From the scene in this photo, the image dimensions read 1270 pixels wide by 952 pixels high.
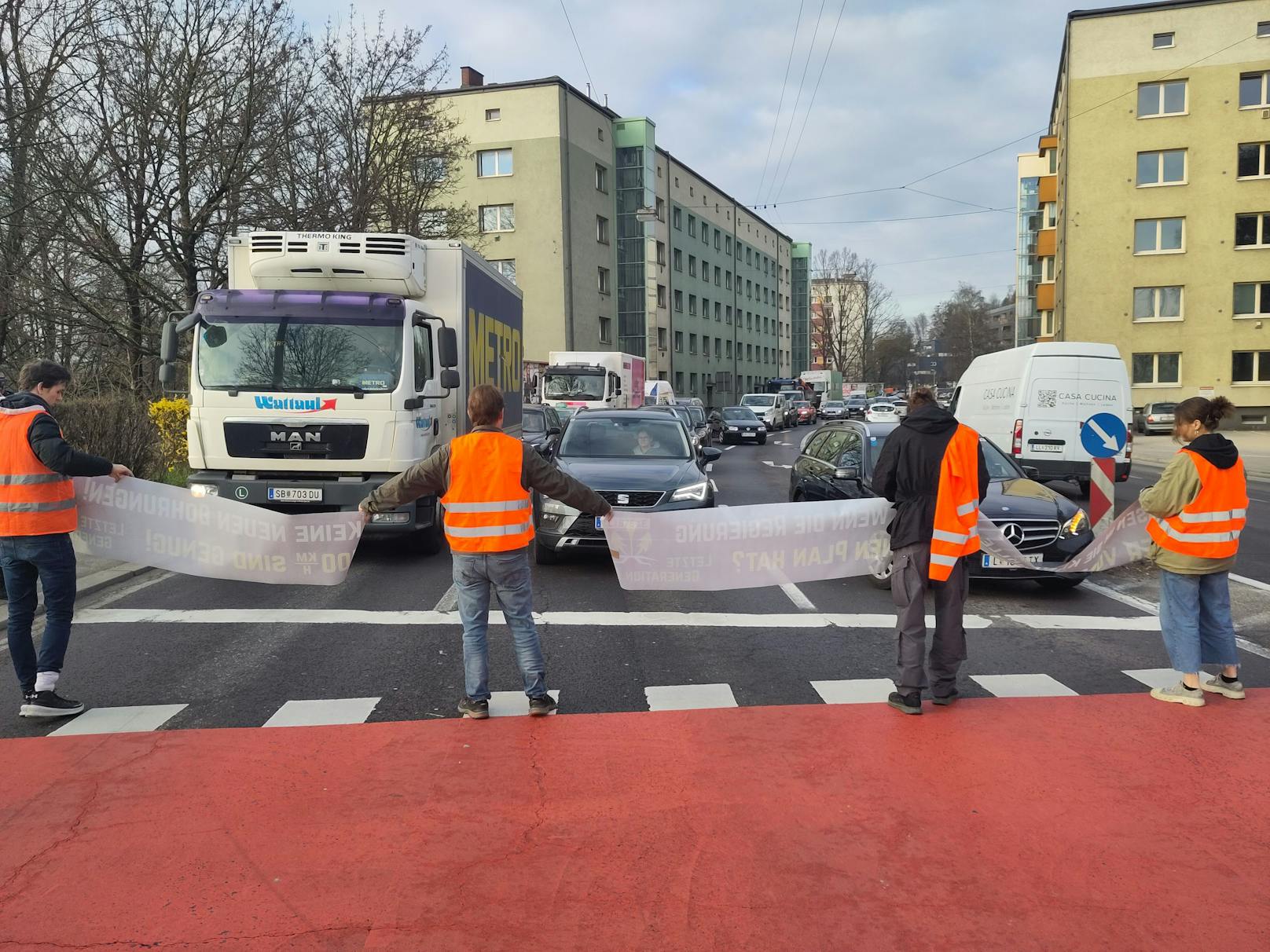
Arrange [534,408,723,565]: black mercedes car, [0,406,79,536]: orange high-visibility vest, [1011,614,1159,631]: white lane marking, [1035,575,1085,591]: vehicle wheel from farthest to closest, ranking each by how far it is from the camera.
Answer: [534,408,723,565]: black mercedes car
[1035,575,1085,591]: vehicle wheel
[1011,614,1159,631]: white lane marking
[0,406,79,536]: orange high-visibility vest

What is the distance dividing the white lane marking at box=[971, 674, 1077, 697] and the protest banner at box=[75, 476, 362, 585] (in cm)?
389

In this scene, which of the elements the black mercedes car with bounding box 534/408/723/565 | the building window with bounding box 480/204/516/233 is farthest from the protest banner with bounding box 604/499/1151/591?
the building window with bounding box 480/204/516/233

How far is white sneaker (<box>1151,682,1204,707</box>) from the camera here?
534 centimetres

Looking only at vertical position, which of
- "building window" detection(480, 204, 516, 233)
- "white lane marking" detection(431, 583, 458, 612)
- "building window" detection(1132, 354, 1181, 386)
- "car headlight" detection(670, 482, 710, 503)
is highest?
"building window" detection(480, 204, 516, 233)

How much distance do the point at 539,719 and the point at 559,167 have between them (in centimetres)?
4558

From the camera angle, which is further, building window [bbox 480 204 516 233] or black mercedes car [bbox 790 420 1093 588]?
building window [bbox 480 204 516 233]

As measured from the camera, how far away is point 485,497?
4961 millimetres

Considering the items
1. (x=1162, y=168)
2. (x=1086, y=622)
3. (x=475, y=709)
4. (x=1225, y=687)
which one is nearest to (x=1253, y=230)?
(x=1162, y=168)

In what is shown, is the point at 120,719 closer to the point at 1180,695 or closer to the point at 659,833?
the point at 659,833

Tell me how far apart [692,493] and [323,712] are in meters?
4.88

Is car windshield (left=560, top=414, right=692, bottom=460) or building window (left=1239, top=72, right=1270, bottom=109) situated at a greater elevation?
building window (left=1239, top=72, right=1270, bottom=109)

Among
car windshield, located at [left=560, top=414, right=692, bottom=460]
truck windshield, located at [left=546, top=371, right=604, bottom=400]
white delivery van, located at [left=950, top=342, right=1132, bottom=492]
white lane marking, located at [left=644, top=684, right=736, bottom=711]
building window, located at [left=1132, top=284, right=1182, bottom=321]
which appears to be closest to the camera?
white lane marking, located at [left=644, top=684, right=736, bottom=711]

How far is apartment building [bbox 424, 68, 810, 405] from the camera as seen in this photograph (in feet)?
158

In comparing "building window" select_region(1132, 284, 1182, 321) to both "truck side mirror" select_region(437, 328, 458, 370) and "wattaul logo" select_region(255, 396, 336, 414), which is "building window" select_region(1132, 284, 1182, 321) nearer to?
"truck side mirror" select_region(437, 328, 458, 370)
